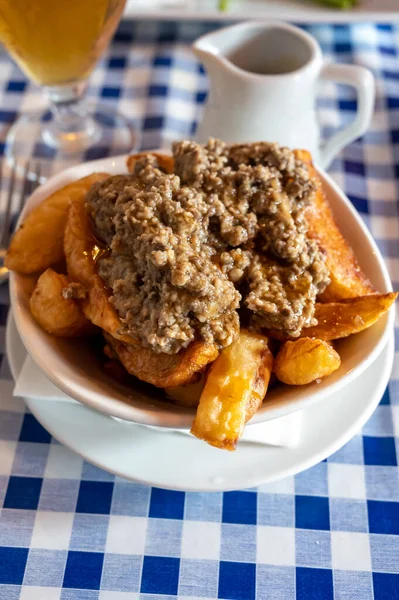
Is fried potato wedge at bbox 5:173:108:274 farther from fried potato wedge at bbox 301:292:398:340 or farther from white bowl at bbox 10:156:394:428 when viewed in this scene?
fried potato wedge at bbox 301:292:398:340

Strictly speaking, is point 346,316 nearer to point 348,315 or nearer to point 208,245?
point 348,315

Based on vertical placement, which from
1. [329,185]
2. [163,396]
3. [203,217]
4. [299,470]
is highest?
[203,217]

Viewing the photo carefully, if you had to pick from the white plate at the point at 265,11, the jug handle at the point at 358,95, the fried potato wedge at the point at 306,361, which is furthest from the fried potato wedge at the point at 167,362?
the white plate at the point at 265,11

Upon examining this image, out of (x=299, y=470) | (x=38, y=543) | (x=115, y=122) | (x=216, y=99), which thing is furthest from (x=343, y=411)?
(x=115, y=122)

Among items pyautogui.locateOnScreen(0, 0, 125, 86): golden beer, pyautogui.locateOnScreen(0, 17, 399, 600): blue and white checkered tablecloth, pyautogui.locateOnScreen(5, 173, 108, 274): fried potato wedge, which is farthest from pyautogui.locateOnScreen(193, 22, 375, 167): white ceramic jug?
pyautogui.locateOnScreen(0, 17, 399, 600): blue and white checkered tablecloth

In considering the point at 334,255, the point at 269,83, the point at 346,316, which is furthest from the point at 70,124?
the point at 346,316

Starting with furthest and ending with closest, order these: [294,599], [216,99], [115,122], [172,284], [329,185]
Result: [115,122], [216,99], [329,185], [294,599], [172,284]

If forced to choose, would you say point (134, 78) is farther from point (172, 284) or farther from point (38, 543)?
point (38, 543)

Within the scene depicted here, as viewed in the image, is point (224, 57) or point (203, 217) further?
point (224, 57)
